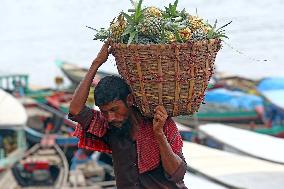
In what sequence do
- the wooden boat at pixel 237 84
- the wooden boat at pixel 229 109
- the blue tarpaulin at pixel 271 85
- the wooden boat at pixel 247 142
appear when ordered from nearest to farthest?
the wooden boat at pixel 247 142, the blue tarpaulin at pixel 271 85, the wooden boat at pixel 229 109, the wooden boat at pixel 237 84

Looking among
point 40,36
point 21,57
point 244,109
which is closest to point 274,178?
point 244,109

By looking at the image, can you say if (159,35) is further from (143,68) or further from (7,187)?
(7,187)

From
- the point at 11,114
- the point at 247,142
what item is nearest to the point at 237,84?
the point at 11,114

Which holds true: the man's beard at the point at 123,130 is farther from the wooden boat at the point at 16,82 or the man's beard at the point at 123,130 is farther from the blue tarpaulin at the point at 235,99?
the wooden boat at the point at 16,82

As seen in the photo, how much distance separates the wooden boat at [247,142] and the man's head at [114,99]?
9.57 ft

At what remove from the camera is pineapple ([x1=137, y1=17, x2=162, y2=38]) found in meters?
1.97

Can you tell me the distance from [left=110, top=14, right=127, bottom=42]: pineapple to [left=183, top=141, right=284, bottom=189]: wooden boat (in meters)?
2.37

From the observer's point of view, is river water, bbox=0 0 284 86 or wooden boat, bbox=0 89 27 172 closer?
wooden boat, bbox=0 89 27 172

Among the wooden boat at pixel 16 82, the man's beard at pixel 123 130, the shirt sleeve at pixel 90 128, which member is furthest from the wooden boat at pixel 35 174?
the man's beard at pixel 123 130

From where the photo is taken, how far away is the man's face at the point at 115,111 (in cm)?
205

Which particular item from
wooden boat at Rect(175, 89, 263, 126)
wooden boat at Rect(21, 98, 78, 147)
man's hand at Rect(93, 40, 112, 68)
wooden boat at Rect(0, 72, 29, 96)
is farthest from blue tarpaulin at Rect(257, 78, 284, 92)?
man's hand at Rect(93, 40, 112, 68)

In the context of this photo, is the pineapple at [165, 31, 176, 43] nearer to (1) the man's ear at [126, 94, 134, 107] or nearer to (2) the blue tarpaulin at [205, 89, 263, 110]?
(1) the man's ear at [126, 94, 134, 107]

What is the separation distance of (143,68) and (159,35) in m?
0.13

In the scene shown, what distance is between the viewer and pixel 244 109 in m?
11.5
